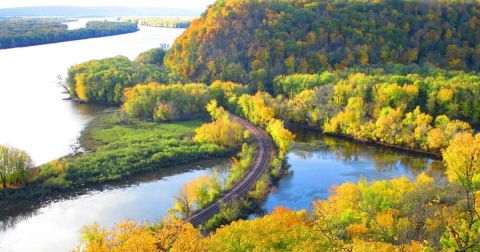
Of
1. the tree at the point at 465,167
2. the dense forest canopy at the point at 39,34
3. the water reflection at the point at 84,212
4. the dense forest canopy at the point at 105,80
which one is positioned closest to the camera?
the tree at the point at 465,167

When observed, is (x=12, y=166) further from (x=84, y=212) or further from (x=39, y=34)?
(x=39, y=34)

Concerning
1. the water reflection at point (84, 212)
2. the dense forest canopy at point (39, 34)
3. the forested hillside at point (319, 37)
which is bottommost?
the water reflection at point (84, 212)

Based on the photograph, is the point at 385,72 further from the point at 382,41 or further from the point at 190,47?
the point at 190,47

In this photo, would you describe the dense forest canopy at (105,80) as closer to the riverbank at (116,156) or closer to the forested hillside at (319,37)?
the forested hillside at (319,37)

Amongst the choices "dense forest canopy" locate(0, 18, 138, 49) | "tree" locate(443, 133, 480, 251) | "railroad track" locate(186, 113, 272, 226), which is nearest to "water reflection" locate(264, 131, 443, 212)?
"railroad track" locate(186, 113, 272, 226)

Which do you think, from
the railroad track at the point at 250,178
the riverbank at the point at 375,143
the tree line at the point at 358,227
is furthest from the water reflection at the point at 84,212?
the riverbank at the point at 375,143

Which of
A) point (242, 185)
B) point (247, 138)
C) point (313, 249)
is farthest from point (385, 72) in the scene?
point (313, 249)

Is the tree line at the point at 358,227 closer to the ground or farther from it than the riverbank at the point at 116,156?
farther from it

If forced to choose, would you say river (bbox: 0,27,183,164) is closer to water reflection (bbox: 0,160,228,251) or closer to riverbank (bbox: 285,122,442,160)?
water reflection (bbox: 0,160,228,251)
